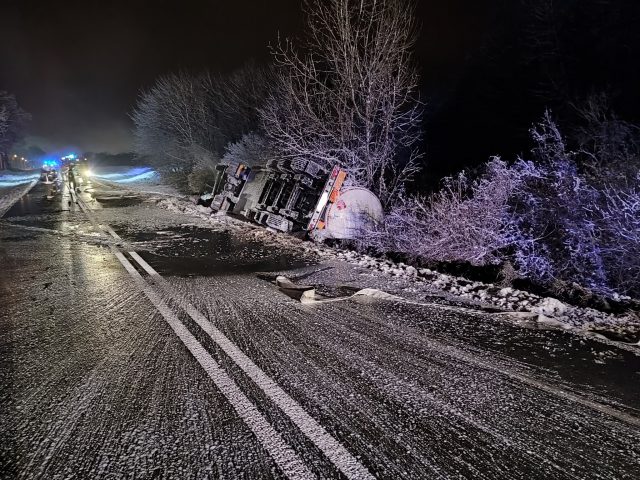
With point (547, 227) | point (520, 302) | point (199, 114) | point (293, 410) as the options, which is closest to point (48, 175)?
point (199, 114)

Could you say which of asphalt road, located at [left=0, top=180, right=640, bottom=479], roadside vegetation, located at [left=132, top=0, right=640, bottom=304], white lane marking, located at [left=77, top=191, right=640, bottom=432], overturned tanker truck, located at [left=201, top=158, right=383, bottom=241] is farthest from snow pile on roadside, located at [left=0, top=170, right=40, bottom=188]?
white lane marking, located at [left=77, top=191, right=640, bottom=432]

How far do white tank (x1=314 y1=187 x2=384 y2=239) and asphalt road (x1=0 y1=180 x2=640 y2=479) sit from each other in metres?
4.39

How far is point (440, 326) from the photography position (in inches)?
185

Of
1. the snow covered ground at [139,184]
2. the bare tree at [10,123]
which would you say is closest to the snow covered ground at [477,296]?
the snow covered ground at [139,184]

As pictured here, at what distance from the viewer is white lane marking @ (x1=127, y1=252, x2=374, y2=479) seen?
2465 millimetres

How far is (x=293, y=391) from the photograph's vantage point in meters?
3.26

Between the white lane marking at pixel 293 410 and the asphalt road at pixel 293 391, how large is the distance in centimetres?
1

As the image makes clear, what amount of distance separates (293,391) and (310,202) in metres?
8.14

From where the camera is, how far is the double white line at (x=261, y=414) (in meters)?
2.46

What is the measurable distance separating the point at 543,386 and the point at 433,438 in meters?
1.27

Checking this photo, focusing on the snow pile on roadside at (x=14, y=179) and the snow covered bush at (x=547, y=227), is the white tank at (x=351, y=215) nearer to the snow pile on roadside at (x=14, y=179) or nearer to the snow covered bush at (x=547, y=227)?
the snow covered bush at (x=547, y=227)

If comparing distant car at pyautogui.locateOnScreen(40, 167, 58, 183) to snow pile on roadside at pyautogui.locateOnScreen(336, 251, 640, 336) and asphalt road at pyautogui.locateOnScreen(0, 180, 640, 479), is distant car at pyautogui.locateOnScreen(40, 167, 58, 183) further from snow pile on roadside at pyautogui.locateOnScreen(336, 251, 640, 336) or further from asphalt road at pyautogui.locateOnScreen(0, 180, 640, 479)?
snow pile on roadside at pyautogui.locateOnScreen(336, 251, 640, 336)

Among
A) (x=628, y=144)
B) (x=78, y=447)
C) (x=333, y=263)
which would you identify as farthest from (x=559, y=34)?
(x=78, y=447)

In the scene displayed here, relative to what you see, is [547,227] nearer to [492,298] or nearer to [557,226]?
[557,226]
